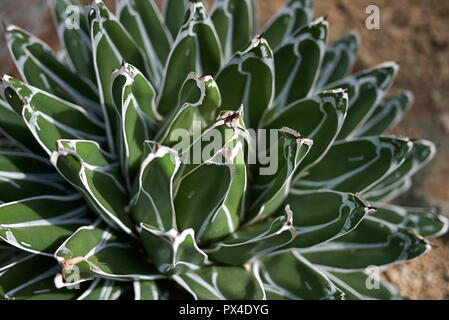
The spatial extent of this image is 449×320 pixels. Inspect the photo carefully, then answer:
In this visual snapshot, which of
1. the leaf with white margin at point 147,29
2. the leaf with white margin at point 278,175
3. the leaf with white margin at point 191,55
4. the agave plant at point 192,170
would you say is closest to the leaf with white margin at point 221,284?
the agave plant at point 192,170

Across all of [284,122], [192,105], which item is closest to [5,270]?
[192,105]

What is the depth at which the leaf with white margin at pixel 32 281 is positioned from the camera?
94 cm

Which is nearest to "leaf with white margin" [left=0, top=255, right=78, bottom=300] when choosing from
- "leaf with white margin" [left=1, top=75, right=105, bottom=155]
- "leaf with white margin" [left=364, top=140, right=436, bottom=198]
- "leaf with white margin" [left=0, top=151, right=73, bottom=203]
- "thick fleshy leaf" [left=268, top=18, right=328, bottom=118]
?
"leaf with white margin" [left=0, top=151, right=73, bottom=203]

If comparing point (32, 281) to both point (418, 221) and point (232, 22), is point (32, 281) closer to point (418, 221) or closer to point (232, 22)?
point (232, 22)

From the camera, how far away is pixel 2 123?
1019mm

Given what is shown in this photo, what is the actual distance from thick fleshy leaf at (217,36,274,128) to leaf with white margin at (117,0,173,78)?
8.0 inches

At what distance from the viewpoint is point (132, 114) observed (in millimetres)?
912

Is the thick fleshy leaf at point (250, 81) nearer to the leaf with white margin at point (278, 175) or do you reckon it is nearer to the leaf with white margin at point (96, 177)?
the leaf with white margin at point (278, 175)

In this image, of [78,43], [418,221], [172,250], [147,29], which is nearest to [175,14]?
[147,29]

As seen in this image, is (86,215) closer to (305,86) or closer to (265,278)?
(265,278)

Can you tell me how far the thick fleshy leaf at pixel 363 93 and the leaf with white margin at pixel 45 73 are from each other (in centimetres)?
53

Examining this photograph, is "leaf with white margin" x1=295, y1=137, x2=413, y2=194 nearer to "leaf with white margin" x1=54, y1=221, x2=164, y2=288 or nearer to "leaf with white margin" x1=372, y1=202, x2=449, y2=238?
"leaf with white margin" x1=372, y1=202, x2=449, y2=238

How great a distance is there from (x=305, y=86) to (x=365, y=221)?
0.98 ft

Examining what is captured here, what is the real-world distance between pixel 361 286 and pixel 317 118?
0.37 metres
